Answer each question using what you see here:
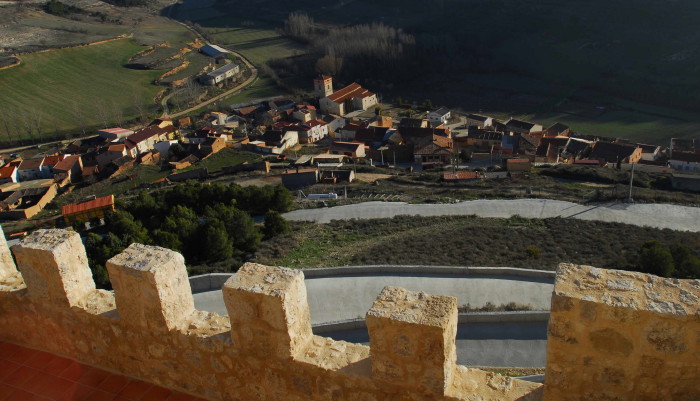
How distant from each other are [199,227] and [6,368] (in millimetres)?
13935

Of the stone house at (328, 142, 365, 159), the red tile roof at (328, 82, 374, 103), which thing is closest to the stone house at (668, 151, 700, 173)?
the stone house at (328, 142, 365, 159)

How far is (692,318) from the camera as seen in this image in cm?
277

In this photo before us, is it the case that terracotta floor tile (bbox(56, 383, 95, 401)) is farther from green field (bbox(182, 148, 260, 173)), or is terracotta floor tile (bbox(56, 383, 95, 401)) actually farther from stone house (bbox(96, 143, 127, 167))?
stone house (bbox(96, 143, 127, 167))

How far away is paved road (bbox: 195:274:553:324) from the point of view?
1365 cm

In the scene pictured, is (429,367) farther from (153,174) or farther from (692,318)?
(153,174)

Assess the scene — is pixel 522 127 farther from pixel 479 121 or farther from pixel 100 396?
pixel 100 396

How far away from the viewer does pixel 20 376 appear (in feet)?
15.4

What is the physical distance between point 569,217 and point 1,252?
70.8 ft

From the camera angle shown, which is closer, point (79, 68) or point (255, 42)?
point (79, 68)

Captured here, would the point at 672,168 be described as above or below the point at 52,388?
below

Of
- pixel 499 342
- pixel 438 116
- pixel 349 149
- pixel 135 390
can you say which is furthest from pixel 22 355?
pixel 438 116

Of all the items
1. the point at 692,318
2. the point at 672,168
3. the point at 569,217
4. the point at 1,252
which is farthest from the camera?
the point at 672,168

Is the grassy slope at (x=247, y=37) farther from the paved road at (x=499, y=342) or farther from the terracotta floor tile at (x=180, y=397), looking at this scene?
the terracotta floor tile at (x=180, y=397)

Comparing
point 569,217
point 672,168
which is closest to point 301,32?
point 672,168
